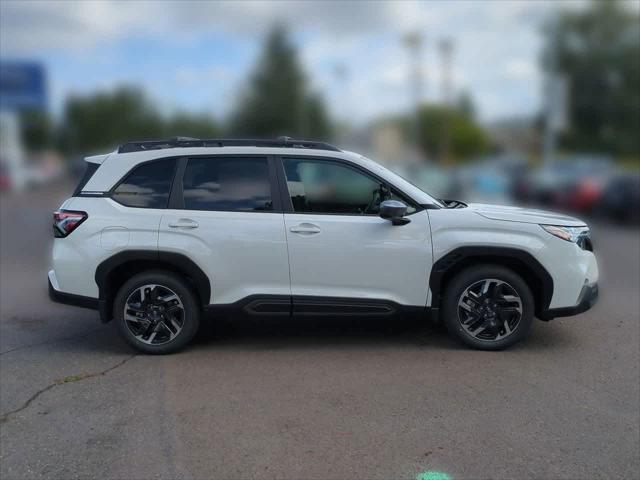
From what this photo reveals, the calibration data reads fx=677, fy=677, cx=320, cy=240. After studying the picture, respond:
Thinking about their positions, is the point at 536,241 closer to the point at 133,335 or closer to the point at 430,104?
the point at 133,335

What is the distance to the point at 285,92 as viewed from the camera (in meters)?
64.5

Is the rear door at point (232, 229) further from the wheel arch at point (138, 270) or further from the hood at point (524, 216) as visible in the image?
the hood at point (524, 216)

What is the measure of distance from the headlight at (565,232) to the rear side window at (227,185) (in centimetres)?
239

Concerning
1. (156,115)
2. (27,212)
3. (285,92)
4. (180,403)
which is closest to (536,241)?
(180,403)

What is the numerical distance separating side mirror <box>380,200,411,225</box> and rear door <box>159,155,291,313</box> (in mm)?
862

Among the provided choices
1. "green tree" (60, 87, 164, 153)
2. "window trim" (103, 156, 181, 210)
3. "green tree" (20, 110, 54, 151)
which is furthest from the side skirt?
"green tree" (20, 110, 54, 151)

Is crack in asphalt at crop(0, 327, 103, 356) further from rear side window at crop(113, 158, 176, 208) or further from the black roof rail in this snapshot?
the black roof rail

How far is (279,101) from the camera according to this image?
210ft

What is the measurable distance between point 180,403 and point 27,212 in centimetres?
2253

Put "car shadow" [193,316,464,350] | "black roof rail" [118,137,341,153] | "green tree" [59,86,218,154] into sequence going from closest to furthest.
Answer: "black roof rail" [118,137,341,153] → "car shadow" [193,316,464,350] → "green tree" [59,86,218,154]

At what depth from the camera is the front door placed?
5668mm

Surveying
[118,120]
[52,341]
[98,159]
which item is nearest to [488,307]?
[98,159]

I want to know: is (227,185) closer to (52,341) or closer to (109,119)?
(52,341)

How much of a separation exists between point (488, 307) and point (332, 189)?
1676 millimetres
